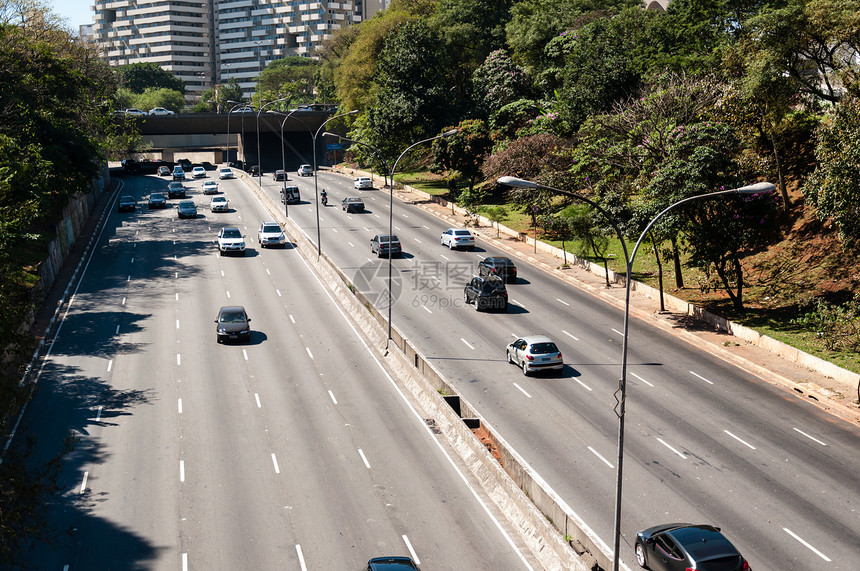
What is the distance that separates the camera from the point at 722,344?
3709 centimetres

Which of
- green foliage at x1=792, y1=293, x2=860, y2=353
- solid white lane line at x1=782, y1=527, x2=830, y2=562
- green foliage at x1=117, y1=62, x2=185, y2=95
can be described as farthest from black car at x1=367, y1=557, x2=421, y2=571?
green foliage at x1=117, y1=62, x2=185, y2=95

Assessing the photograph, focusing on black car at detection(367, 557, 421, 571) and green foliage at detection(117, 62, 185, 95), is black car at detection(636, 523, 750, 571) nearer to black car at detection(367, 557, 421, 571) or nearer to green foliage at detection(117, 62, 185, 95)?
black car at detection(367, 557, 421, 571)

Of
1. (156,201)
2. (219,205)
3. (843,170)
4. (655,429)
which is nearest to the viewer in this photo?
(655,429)

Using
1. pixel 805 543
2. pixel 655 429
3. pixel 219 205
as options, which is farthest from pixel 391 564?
pixel 219 205

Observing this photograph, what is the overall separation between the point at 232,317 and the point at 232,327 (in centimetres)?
70

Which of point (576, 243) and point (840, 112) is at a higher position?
point (840, 112)

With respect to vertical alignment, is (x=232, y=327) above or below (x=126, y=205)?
below

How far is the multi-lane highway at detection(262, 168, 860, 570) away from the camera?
2177 centimetres

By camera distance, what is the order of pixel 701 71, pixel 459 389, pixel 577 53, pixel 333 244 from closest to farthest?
1. pixel 459 389
2. pixel 701 71
3. pixel 333 244
4. pixel 577 53

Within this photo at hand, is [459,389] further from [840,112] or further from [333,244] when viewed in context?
[333,244]

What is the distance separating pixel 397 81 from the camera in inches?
3022

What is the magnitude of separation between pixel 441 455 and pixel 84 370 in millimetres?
17690

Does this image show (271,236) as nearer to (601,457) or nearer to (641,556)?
(601,457)

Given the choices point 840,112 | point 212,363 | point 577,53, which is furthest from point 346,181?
point 840,112
